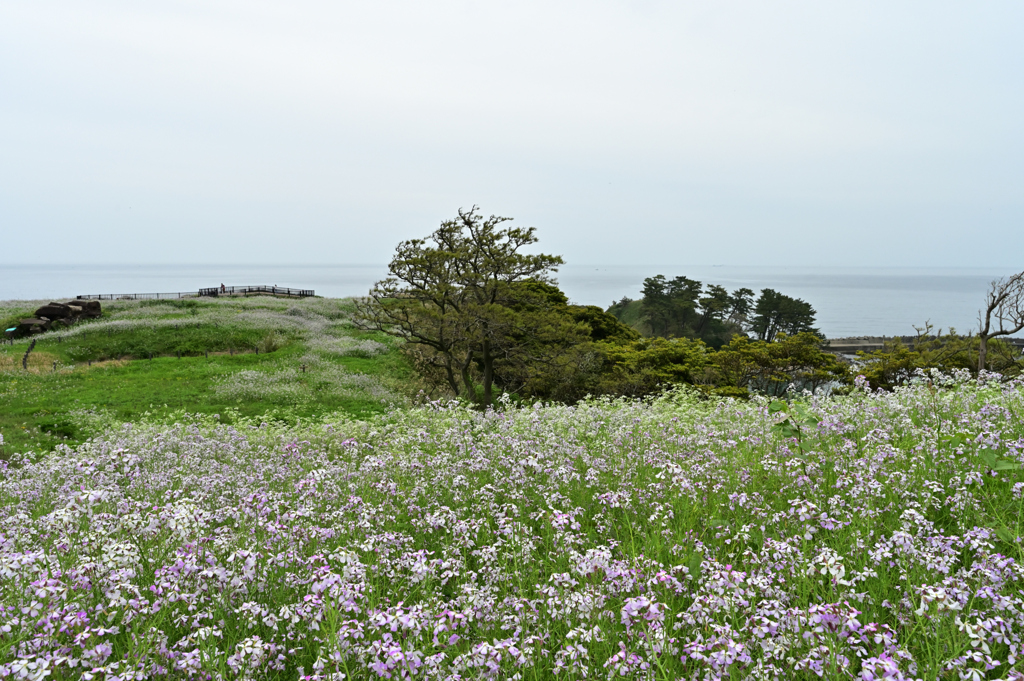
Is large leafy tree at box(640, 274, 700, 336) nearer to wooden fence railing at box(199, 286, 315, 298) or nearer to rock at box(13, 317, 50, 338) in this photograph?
wooden fence railing at box(199, 286, 315, 298)

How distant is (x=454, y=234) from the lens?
26094mm

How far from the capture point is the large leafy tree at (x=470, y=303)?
2278 cm

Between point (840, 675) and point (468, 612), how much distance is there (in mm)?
1959

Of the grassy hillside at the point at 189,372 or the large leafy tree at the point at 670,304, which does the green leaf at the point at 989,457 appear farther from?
the large leafy tree at the point at 670,304

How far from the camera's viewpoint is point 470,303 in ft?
78.2

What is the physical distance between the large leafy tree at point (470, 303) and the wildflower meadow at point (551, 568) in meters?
15.4

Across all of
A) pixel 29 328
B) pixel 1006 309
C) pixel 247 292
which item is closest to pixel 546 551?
pixel 1006 309

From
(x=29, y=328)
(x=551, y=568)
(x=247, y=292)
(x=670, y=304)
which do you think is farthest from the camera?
(x=247, y=292)

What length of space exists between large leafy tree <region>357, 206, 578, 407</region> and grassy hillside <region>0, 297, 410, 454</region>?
13.6ft

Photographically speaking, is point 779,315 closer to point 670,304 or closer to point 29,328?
point 670,304

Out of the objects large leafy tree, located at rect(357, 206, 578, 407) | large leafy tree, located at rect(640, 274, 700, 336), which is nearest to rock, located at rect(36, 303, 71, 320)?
large leafy tree, located at rect(357, 206, 578, 407)

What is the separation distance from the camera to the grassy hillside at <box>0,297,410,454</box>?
68.0 ft

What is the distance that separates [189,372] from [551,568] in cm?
2927

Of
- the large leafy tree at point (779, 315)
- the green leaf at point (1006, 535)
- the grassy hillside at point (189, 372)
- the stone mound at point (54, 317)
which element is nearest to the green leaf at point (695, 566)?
the green leaf at point (1006, 535)
